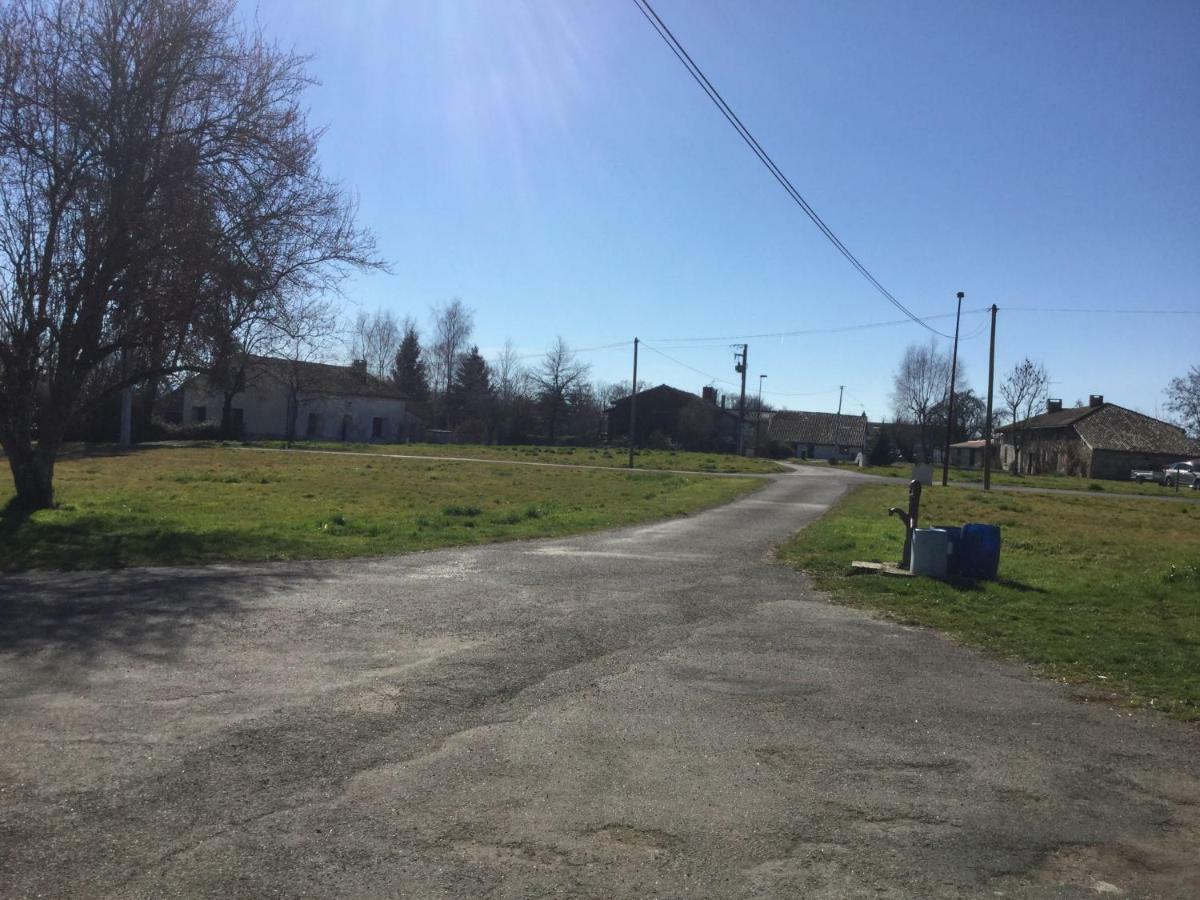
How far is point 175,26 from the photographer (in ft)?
56.4

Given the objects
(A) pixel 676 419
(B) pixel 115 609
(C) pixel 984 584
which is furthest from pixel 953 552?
(A) pixel 676 419

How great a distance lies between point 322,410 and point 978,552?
75.9m

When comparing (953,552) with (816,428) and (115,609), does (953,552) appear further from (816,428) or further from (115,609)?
(816,428)

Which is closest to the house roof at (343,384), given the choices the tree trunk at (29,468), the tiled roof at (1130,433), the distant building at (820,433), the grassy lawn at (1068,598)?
the distant building at (820,433)

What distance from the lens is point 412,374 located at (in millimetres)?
102000

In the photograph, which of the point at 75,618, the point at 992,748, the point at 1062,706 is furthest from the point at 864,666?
the point at 75,618

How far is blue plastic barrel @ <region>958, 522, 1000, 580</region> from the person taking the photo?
549 inches

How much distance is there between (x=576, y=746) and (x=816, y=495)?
29.8m

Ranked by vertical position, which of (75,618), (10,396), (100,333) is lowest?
(75,618)

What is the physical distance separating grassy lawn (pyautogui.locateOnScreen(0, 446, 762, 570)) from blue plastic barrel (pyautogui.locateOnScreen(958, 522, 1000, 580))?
737 centimetres

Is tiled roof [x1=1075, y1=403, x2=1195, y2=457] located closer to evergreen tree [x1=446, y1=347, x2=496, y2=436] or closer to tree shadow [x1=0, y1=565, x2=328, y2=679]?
evergreen tree [x1=446, y1=347, x2=496, y2=436]

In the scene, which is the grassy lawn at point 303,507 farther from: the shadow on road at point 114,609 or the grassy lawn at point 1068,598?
the grassy lawn at point 1068,598

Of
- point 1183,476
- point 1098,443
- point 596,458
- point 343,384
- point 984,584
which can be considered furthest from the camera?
point 343,384

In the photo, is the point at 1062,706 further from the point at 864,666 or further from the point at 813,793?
the point at 813,793
